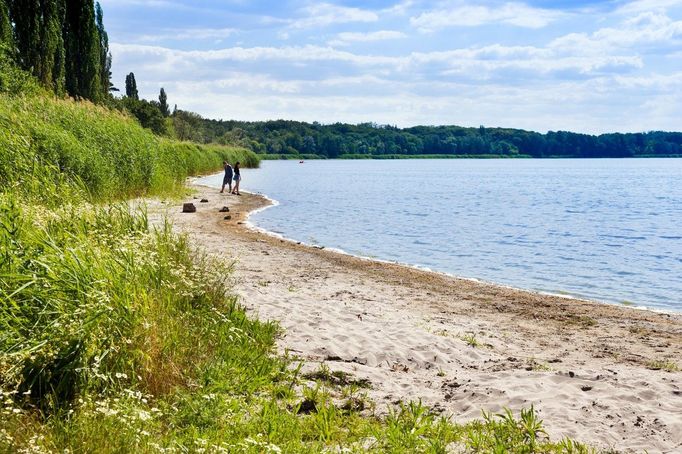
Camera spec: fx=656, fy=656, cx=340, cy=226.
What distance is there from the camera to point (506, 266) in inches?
775

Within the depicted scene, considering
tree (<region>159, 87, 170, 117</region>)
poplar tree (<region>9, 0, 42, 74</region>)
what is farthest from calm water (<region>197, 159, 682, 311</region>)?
tree (<region>159, 87, 170, 117</region>)

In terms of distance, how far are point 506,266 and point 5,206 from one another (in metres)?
15.6

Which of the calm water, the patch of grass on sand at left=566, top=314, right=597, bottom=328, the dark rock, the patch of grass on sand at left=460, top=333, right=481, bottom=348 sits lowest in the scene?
the calm water

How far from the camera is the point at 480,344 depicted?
9.23 meters

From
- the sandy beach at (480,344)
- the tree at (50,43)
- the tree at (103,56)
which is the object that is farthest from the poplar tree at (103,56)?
the sandy beach at (480,344)

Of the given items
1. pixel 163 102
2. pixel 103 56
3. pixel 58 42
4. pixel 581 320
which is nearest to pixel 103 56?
pixel 103 56

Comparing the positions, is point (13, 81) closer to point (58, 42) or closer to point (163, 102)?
point (58, 42)

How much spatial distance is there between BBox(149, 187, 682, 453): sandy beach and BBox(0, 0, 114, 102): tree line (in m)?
28.3

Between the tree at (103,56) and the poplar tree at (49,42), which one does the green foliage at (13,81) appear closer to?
the poplar tree at (49,42)

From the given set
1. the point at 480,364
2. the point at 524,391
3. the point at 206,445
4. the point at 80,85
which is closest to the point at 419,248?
the point at 480,364

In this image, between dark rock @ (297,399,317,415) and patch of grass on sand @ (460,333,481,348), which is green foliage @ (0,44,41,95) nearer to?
patch of grass on sand @ (460,333,481,348)

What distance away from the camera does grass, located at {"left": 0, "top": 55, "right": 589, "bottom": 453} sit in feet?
16.3

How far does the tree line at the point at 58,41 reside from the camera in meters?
42.2

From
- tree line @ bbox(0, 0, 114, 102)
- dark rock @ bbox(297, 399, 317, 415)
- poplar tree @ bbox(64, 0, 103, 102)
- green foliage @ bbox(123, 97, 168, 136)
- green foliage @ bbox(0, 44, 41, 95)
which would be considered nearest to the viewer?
dark rock @ bbox(297, 399, 317, 415)
